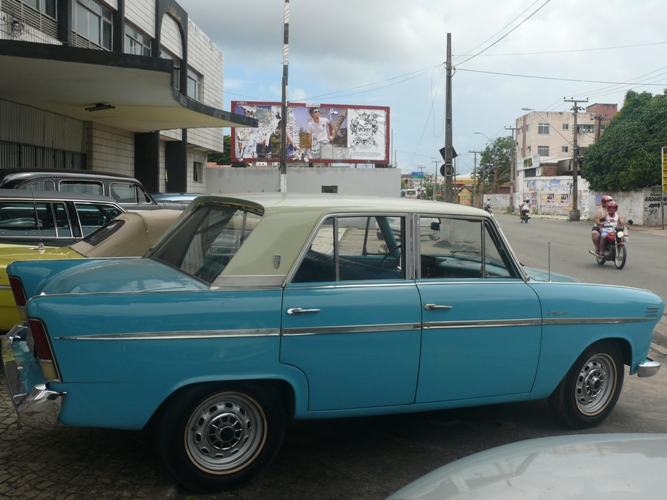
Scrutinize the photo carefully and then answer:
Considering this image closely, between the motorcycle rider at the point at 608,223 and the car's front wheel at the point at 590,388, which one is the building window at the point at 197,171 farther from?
the car's front wheel at the point at 590,388

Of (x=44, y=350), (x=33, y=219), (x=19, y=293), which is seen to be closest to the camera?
(x=44, y=350)

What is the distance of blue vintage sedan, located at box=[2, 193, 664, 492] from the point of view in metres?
3.43

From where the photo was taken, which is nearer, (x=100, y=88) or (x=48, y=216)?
(x=48, y=216)

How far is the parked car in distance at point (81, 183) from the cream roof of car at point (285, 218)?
577 centimetres

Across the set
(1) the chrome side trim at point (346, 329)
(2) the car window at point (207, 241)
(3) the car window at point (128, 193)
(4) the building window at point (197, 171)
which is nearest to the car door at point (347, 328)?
(1) the chrome side trim at point (346, 329)

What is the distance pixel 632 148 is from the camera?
38.4 metres

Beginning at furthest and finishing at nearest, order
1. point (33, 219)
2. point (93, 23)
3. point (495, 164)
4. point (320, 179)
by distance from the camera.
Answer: point (495, 164) → point (320, 179) → point (93, 23) → point (33, 219)

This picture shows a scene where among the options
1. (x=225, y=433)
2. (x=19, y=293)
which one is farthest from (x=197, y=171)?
(x=225, y=433)

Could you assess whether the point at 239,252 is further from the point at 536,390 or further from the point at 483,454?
the point at 536,390

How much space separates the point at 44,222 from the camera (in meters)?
7.26

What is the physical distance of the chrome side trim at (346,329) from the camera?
12.2 feet

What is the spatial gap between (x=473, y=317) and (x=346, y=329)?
84cm

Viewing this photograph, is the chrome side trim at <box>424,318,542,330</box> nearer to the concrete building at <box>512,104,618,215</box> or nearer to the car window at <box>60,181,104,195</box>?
the car window at <box>60,181,104,195</box>

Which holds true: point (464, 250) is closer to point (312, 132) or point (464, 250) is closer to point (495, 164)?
point (312, 132)
